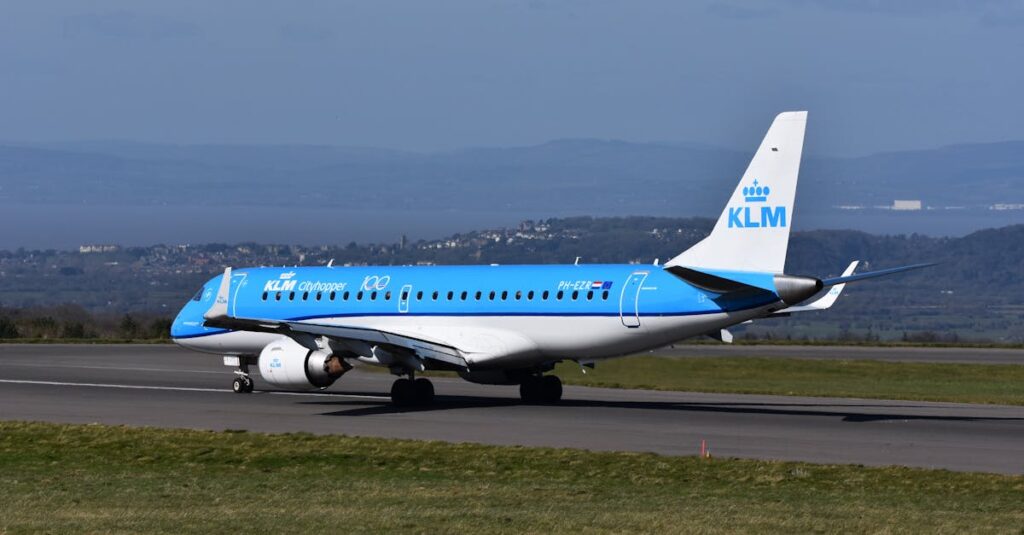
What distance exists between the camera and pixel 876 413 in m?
35.2

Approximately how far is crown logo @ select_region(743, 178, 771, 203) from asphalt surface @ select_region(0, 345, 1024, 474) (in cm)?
448

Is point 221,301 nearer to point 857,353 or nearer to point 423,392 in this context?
point 423,392

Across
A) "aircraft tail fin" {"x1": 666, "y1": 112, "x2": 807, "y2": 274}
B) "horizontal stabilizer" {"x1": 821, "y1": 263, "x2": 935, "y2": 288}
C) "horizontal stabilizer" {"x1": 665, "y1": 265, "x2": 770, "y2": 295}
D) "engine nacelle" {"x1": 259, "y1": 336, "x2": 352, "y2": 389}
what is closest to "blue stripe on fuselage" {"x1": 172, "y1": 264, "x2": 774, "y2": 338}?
"horizontal stabilizer" {"x1": 665, "y1": 265, "x2": 770, "y2": 295}

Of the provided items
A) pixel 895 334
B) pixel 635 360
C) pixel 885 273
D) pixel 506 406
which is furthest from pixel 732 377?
pixel 895 334

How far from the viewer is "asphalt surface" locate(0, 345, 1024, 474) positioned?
90.8ft

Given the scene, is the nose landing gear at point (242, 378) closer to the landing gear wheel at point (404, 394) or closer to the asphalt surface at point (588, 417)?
the asphalt surface at point (588, 417)

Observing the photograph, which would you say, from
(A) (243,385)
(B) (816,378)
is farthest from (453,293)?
(B) (816,378)

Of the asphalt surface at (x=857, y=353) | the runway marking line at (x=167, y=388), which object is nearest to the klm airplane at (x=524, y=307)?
the runway marking line at (x=167, y=388)

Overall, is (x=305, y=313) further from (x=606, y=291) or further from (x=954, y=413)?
(x=954, y=413)

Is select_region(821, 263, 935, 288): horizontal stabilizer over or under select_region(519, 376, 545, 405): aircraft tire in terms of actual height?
over

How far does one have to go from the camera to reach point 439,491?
21.7 meters

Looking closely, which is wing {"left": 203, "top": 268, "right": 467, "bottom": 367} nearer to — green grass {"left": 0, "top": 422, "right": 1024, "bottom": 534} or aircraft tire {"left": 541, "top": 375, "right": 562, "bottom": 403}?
aircraft tire {"left": 541, "top": 375, "right": 562, "bottom": 403}

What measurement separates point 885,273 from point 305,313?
15412 millimetres

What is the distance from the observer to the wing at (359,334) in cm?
3428
